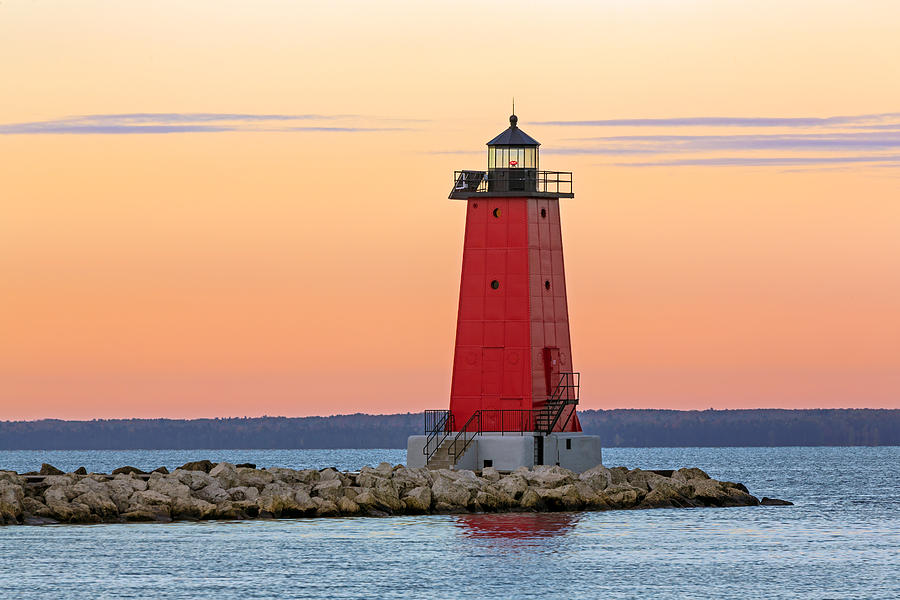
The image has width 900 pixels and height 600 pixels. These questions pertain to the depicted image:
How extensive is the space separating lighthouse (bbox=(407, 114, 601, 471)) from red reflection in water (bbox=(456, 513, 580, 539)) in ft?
8.37

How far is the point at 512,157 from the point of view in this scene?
40969 millimetres

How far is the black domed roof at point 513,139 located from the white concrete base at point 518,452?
7282 millimetres

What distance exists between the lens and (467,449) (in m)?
39.8

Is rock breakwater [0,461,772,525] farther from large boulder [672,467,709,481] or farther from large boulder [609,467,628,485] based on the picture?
large boulder [672,467,709,481]

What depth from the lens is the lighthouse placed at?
39844 mm

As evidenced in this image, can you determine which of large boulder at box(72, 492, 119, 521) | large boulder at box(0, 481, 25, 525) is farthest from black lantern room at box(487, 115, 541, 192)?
large boulder at box(0, 481, 25, 525)

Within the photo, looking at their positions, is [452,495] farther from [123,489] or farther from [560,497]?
[123,489]

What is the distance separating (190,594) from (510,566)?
6.15 m

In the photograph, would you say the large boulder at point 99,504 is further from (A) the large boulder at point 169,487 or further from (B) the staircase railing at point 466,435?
(B) the staircase railing at point 466,435

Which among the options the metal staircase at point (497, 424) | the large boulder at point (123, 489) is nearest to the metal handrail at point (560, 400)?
the metal staircase at point (497, 424)

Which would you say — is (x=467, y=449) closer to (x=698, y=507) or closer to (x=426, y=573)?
(x=698, y=507)

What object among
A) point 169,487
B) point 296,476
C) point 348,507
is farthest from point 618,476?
point 169,487

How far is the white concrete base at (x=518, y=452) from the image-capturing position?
130 feet

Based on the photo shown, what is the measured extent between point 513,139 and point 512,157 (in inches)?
19.4
